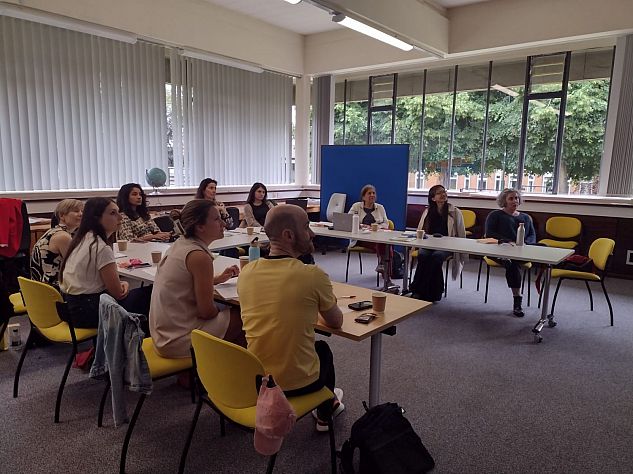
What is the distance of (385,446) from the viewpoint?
1975mm

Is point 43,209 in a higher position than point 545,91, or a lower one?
lower

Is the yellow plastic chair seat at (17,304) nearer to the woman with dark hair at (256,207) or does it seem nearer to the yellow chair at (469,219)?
the woman with dark hair at (256,207)

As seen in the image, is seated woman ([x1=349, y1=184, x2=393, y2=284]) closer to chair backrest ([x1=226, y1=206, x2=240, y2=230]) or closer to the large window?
chair backrest ([x1=226, y1=206, x2=240, y2=230])

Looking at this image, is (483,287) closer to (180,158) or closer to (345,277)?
(345,277)

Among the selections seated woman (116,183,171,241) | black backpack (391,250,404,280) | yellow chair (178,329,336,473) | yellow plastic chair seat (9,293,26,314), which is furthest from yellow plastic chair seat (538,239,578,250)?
yellow plastic chair seat (9,293,26,314)

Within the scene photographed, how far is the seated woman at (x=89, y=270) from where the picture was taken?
2625mm

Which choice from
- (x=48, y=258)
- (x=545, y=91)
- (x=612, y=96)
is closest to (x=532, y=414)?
(x=48, y=258)

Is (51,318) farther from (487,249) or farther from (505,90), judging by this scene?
(505,90)

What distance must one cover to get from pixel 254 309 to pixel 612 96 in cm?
615

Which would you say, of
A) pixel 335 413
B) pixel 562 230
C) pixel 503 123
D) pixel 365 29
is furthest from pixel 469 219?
pixel 335 413

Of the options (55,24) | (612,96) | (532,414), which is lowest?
(532,414)

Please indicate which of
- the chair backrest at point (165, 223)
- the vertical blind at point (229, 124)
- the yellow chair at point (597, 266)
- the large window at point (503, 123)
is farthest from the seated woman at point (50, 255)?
the large window at point (503, 123)

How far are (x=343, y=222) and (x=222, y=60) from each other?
11.1ft

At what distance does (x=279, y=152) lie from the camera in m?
8.21
